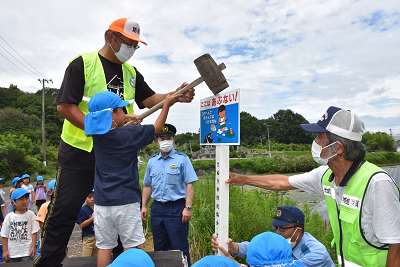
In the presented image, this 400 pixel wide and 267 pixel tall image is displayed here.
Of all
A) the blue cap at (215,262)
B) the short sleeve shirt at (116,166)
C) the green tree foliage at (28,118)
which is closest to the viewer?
the blue cap at (215,262)

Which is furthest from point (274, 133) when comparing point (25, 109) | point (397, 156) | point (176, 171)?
point (176, 171)

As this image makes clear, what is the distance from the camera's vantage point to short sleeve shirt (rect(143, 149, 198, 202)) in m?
4.29

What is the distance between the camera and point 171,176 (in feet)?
14.3

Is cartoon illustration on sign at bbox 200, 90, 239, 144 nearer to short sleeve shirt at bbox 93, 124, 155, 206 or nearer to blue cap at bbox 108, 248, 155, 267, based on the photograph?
short sleeve shirt at bbox 93, 124, 155, 206

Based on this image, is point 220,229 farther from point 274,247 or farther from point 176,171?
point 176,171

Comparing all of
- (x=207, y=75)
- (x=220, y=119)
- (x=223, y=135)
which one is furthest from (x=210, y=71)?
(x=223, y=135)

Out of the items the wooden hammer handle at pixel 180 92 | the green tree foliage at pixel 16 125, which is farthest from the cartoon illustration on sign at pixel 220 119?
the green tree foliage at pixel 16 125

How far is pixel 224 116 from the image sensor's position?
3070 mm

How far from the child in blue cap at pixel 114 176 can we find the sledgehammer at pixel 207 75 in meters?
0.44

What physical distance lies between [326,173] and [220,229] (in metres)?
1.22

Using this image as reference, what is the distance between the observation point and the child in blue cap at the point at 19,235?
479 centimetres

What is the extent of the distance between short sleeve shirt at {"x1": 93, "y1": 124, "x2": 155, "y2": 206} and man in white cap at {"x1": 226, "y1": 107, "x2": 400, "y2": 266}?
1.51 meters

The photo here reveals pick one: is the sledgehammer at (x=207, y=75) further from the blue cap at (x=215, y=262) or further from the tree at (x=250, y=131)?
the tree at (x=250, y=131)

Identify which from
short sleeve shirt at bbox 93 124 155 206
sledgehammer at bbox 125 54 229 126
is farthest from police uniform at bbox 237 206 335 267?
sledgehammer at bbox 125 54 229 126
